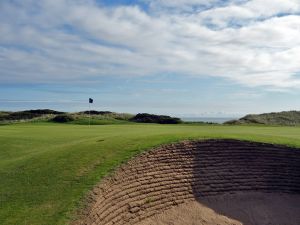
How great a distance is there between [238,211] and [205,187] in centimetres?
172

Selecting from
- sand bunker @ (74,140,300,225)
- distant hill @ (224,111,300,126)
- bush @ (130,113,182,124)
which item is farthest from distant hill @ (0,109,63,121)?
sand bunker @ (74,140,300,225)

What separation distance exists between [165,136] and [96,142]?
3434 mm

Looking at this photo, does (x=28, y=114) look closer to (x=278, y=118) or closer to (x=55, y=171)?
(x=278, y=118)

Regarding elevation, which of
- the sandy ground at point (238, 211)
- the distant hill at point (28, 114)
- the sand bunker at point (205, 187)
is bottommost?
the sandy ground at point (238, 211)

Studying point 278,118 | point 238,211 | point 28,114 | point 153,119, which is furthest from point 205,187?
point 28,114

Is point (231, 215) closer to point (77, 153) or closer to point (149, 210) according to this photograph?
point (149, 210)

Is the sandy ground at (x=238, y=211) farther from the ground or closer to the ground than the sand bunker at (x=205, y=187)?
closer to the ground

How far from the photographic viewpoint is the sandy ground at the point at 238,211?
15.0 metres

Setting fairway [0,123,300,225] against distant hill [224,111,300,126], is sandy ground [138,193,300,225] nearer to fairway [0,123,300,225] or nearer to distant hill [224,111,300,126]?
fairway [0,123,300,225]

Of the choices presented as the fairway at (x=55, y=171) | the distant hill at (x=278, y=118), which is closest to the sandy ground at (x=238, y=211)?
the fairway at (x=55, y=171)

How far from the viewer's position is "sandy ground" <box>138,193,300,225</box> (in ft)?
49.3

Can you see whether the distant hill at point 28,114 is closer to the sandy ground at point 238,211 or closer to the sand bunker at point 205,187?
the sand bunker at point 205,187

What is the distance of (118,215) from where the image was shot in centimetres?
1301

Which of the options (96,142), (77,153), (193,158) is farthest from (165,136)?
(77,153)
